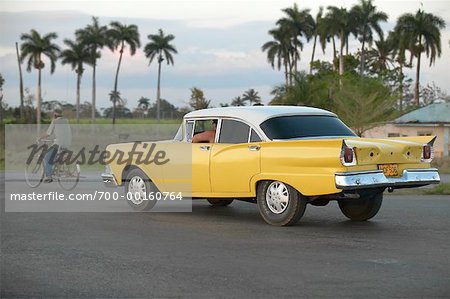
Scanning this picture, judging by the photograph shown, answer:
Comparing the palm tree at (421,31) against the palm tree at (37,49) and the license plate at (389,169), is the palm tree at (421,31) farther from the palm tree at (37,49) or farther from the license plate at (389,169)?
the license plate at (389,169)

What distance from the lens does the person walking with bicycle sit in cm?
1741

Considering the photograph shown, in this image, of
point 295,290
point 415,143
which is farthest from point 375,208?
point 295,290

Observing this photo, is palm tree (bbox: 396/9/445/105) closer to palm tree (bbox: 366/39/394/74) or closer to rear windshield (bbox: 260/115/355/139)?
palm tree (bbox: 366/39/394/74)

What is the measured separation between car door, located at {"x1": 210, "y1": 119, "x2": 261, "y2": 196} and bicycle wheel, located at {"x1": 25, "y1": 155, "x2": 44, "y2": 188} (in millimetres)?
7626

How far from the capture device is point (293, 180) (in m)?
10.3

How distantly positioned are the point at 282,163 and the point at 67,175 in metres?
8.41

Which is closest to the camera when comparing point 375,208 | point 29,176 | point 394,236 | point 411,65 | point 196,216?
point 394,236

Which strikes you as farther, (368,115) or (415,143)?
(368,115)

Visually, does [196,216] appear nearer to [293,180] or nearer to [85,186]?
[293,180]

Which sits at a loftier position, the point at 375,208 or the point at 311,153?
the point at 311,153

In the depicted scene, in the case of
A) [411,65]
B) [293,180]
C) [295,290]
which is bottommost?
[295,290]

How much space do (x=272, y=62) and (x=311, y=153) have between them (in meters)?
84.3

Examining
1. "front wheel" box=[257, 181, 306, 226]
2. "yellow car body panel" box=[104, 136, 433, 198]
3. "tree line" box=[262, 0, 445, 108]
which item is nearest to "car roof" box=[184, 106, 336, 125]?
"yellow car body panel" box=[104, 136, 433, 198]

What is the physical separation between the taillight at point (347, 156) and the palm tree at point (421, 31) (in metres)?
71.3
